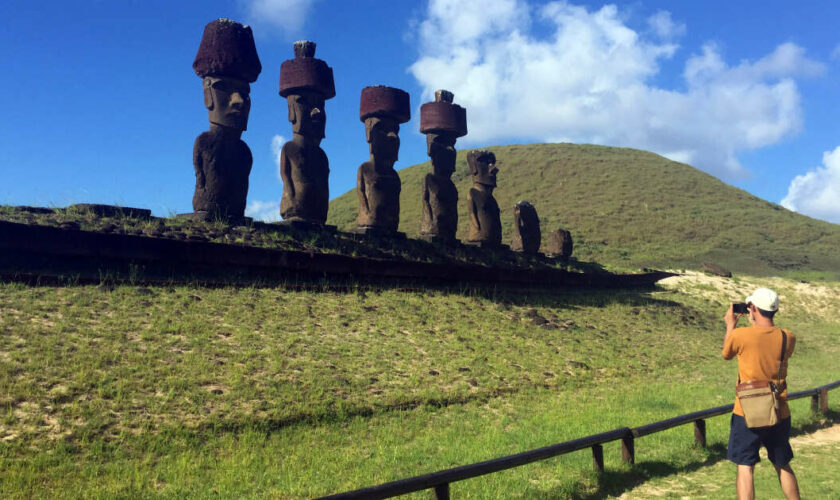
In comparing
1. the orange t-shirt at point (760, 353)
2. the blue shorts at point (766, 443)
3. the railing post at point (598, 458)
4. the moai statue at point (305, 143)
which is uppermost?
the moai statue at point (305, 143)

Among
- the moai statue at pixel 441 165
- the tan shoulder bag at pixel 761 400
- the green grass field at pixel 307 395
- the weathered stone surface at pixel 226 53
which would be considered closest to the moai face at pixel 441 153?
the moai statue at pixel 441 165

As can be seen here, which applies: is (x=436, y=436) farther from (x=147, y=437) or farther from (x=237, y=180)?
(x=237, y=180)

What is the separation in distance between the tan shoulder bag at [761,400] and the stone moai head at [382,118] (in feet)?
36.6

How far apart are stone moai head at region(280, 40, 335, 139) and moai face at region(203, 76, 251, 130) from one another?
1.58m

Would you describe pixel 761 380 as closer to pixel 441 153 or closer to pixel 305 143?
pixel 305 143

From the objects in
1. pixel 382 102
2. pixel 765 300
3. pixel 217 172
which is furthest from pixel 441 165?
pixel 765 300

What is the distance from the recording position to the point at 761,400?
4.33m

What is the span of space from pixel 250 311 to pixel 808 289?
20.8 m

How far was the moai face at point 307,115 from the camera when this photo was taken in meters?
13.5

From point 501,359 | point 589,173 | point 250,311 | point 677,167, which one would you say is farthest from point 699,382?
point 677,167

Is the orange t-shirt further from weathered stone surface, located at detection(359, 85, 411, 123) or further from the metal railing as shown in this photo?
weathered stone surface, located at detection(359, 85, 411, 123)

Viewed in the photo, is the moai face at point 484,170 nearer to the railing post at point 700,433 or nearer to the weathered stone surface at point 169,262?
the weathered stone surface at point 169,262

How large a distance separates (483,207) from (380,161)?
3504 millimetres

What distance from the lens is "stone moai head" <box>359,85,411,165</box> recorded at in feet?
48.7
